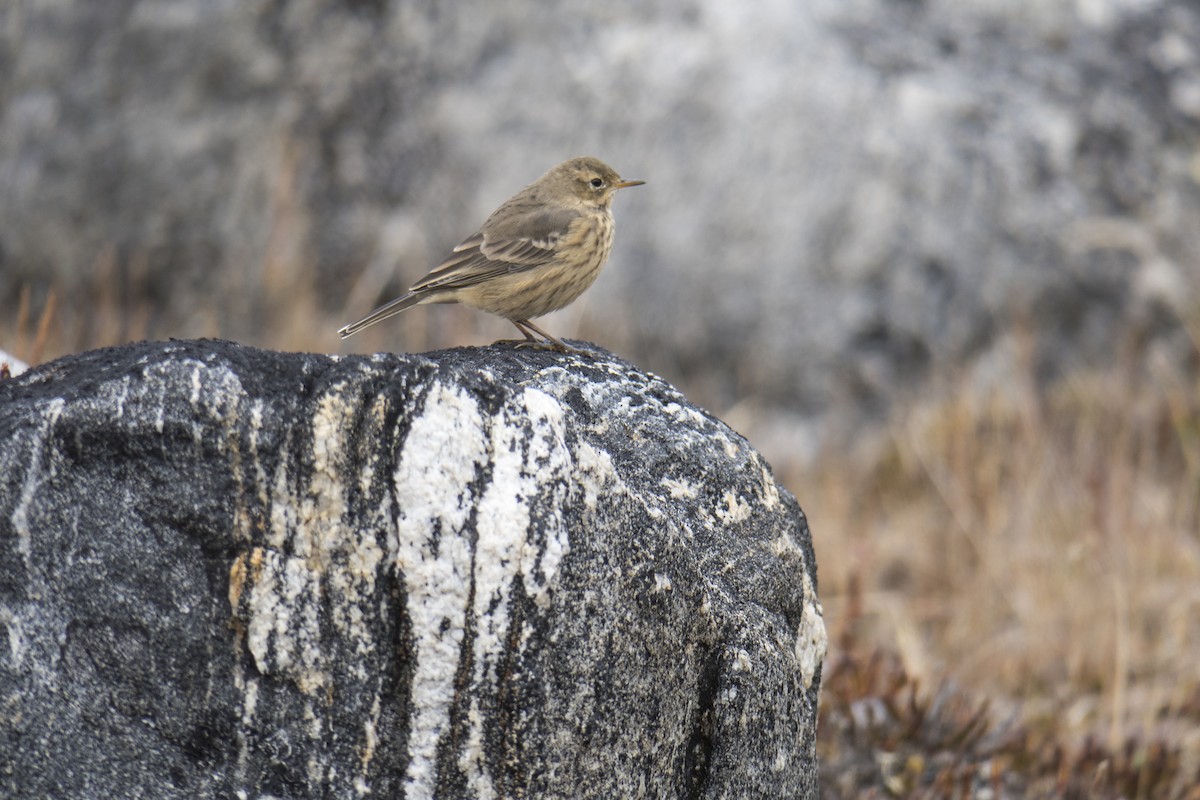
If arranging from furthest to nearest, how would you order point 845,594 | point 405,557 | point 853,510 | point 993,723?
point 853,510, point 845,594, point 993,723, point 405,557

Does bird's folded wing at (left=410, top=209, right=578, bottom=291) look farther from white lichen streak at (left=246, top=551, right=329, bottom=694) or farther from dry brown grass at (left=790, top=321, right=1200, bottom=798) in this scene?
white lichen streak at (left=246, top=551, right=329, bottom=694)

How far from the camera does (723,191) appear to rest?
8.08 meters

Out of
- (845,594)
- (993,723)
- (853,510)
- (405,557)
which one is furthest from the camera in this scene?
(853,510)

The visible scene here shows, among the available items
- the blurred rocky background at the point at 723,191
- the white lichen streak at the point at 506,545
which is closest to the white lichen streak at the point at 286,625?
the white lichen streak at the point at 506,545

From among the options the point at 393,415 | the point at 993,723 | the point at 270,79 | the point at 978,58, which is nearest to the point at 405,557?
the point at 393,415

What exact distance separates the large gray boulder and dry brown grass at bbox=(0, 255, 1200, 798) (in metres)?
1.84

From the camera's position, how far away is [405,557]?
262cm

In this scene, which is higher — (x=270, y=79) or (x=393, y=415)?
(x=270, y=79)

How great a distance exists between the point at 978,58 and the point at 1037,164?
77cm

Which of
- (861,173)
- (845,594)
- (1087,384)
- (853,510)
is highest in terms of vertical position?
(861,173)

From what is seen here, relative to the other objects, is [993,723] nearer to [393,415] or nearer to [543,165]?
[393,415]

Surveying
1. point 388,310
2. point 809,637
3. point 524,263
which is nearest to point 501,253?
point 524,263

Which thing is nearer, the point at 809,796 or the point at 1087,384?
the point at 809,796

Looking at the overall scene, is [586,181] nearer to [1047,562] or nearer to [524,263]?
[524,263]
